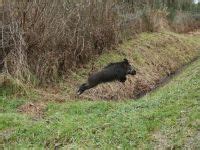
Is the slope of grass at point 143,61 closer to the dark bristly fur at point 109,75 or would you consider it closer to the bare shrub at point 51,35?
the dark bristly fur at point 109,75

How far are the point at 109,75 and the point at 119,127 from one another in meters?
5.48

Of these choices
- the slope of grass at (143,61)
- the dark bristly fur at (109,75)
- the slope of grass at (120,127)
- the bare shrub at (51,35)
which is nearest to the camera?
the slope of grass at (120,127)

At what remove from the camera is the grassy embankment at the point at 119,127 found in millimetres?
8031

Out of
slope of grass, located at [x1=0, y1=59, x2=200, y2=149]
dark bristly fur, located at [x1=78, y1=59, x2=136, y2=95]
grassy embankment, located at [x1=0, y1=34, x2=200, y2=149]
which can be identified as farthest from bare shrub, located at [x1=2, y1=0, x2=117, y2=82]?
slope of grass, located at [x1=0, y1=59, x2=200, y2=149]

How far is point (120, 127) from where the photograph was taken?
864 centimetres

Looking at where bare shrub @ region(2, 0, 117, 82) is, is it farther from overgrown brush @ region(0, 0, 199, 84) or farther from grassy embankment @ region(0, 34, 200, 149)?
grassy embankment @ region(0, 34, 200, 149)

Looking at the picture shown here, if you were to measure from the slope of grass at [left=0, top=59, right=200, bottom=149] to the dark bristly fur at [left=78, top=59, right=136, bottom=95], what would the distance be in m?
3.09

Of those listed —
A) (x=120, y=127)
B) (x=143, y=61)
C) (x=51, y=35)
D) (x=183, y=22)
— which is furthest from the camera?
(x=183, y=22)

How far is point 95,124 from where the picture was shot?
898 cm

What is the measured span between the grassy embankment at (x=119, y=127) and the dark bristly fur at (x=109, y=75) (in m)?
2.96

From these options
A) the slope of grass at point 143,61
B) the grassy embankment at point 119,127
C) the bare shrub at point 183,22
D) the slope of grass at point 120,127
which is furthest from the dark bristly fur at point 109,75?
the bare shrub at point 183,22

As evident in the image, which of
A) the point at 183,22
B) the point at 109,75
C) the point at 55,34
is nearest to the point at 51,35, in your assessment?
the point at 55,34

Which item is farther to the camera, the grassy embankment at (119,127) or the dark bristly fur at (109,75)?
the dark bristly fur at (109,75)

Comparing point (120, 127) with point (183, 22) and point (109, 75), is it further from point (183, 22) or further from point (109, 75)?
point (183, 22)
